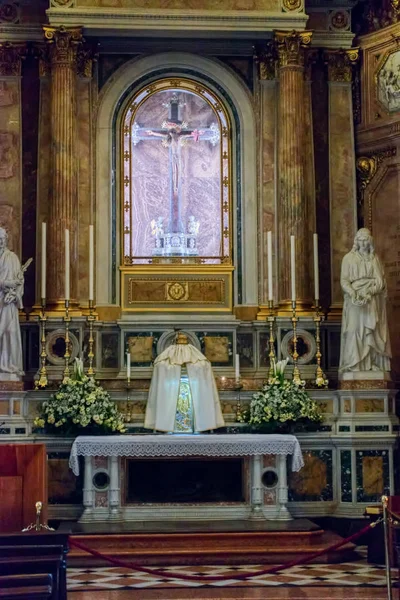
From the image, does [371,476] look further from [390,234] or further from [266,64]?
[266,64]

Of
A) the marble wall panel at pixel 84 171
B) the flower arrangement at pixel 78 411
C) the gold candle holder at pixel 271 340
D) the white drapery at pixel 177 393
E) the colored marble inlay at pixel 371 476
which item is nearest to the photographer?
the flower arrangement at pixel 78 411

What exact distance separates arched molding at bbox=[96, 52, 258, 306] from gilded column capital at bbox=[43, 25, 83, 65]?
850 mm

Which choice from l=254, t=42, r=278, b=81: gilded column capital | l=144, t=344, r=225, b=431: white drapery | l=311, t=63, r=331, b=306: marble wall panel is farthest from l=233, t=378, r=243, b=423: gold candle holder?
l=254, t=42, r=278, b=81: gilded column capital

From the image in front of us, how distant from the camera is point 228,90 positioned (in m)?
17.1

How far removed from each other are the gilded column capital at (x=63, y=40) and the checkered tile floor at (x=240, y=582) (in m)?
6.64

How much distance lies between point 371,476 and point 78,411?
141 inches

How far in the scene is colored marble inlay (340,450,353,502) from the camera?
49.8 feet

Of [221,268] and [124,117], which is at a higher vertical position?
[124,117]

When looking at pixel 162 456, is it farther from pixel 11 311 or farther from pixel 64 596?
pixel 64 596

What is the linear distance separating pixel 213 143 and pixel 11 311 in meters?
3.92

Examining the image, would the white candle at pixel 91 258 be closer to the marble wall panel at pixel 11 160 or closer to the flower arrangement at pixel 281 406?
the marble wall panel at pixel 11 160

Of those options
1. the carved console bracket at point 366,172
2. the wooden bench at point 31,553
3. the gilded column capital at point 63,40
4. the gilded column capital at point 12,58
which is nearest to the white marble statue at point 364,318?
the carved console bracket at point 366,172

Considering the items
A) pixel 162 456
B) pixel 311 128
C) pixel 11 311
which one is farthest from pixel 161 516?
pixel 311 128

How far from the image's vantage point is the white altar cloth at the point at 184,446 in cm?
1446
